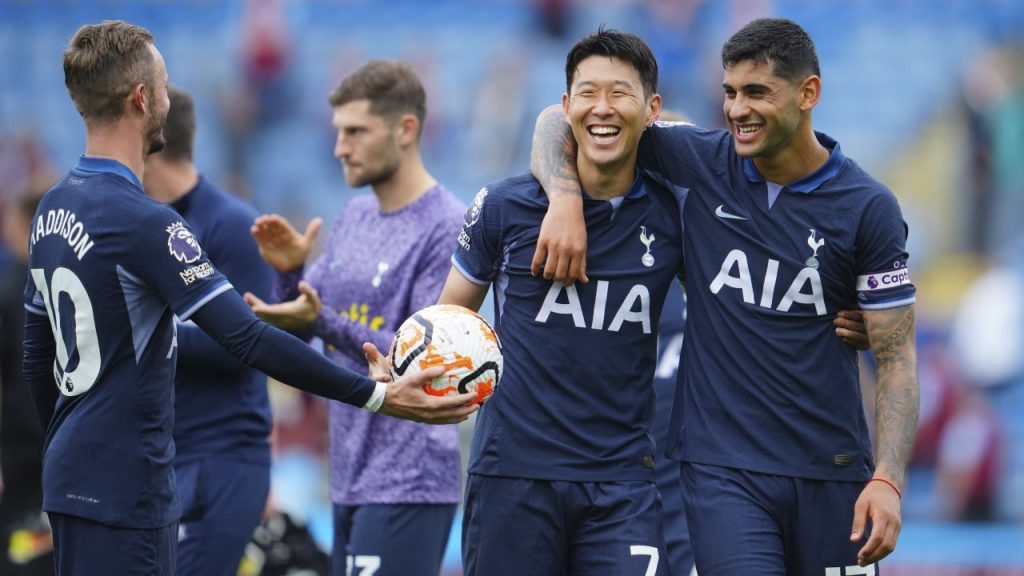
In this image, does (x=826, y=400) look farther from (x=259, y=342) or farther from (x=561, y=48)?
(x=561, y=48)

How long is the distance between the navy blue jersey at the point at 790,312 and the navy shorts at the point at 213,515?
2294mm

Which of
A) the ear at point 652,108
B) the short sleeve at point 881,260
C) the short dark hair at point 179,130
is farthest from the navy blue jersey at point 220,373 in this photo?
the short sleeve at point 881,260

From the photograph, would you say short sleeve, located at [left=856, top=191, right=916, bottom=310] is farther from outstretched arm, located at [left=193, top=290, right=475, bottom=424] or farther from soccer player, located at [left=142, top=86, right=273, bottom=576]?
soccer player, located at [left=142, top=86, right=273, bottom=576]

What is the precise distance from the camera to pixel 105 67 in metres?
4.99

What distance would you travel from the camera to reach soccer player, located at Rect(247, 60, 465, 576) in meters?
6.41

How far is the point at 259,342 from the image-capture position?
493 centimetres

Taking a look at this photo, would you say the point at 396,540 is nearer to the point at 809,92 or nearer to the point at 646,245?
the point at 646,245

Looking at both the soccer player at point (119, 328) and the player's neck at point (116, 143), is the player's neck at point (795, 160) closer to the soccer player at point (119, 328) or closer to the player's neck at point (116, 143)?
the soccer player at point (119, 328)

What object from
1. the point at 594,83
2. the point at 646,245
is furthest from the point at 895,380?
the point at 594,83

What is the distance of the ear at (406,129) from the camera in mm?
7016

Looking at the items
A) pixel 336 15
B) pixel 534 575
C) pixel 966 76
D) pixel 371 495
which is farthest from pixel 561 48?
pixel 534 575

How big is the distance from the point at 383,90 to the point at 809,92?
7.93ft

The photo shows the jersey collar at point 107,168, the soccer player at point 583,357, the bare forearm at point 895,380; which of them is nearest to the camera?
the jersey collar at point 107,168

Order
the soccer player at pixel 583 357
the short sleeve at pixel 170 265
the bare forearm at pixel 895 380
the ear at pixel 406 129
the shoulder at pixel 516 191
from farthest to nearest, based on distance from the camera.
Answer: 1. the ear at pixel 406 129
2. the shoulder at pixel 516 191
3. the soccer player at pixel 583 357
4. the bare forearm at pixel 895 380
5. the short sleeve at pixel 170 265
